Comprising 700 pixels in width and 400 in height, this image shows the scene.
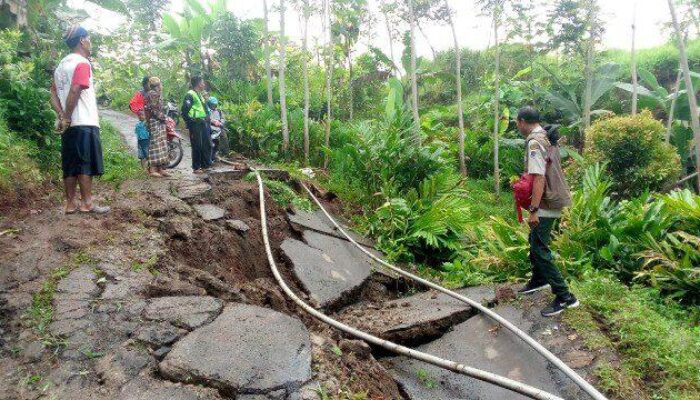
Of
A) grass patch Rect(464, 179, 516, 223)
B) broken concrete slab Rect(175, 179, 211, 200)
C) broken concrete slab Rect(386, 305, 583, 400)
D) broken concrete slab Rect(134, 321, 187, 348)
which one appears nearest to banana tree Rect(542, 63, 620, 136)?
grass patch Rect(464, 179, 516, 223)

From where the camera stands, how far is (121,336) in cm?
287

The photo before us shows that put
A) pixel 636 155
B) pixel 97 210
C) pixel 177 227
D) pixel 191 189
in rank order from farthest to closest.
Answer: pixel 636 155
pixel 191 189
pixel 177 227
pixel 97 210

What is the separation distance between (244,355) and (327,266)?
2.88 m

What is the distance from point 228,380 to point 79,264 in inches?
68.9

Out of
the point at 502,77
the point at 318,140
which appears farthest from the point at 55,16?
the point at 502,77

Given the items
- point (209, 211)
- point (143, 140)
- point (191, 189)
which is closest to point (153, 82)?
point (143, 140)

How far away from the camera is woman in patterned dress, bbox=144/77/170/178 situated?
7.24 m

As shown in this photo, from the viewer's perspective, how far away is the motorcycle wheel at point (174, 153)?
855 cm

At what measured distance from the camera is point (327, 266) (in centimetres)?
569

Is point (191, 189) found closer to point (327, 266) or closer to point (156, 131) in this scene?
point (156, 131)

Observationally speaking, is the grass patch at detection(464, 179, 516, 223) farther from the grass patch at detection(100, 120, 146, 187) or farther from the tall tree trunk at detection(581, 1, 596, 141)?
the grass patch at detection(100, 120, 146, 187)

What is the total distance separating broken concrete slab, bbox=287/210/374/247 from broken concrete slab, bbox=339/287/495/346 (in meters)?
1.86

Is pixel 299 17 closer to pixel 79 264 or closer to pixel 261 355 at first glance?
pixel 79 264

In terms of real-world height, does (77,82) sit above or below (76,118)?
above
